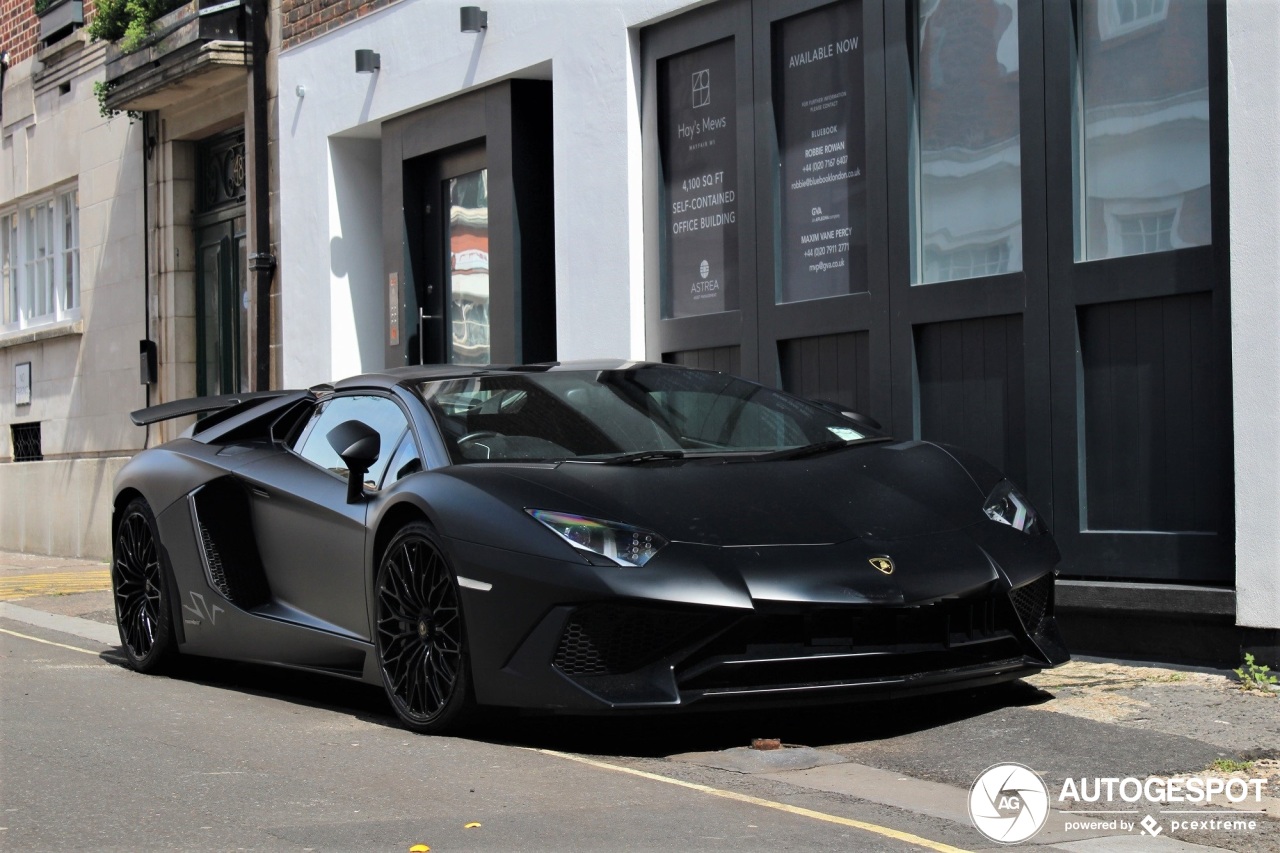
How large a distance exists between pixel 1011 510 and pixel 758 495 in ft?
3.14

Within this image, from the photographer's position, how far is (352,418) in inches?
257

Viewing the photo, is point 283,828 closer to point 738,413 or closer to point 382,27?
point 738,413

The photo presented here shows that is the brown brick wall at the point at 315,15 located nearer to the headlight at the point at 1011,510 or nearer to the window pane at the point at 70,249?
the window pane at the point at 70,249

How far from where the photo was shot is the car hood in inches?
200

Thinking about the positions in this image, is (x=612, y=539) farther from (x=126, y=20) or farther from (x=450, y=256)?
(x=126, y=20)

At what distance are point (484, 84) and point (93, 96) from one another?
803cm

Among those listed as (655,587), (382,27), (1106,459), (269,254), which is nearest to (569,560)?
(655,587)

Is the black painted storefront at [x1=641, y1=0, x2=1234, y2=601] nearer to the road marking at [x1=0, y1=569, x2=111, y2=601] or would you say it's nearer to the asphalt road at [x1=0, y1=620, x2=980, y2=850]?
the asphalt road at [x1=0, y1=620, x2=980, y2=850]

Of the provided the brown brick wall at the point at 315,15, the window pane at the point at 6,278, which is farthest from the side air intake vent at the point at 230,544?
the window pane at the point at 6,278

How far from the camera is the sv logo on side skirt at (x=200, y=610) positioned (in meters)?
6.85

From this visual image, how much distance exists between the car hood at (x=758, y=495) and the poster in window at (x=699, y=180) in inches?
167

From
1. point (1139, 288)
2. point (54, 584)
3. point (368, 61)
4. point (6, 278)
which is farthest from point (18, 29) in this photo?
point (1139, 288)

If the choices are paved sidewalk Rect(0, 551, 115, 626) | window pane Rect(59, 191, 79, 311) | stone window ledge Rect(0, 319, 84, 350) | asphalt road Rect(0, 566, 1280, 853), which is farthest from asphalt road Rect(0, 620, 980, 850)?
window pane Rect(59, 191, 79, 311)

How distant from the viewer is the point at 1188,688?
244 inches
